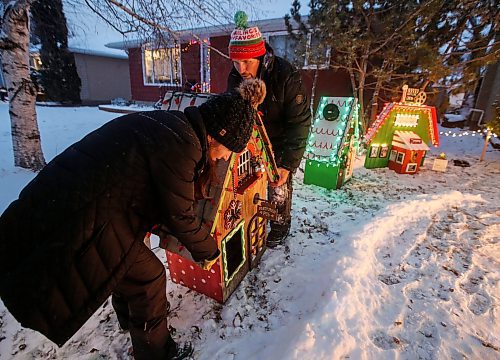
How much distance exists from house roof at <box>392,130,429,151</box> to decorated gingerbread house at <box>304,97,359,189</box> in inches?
58.9

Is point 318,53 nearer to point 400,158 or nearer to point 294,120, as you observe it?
point 400,158

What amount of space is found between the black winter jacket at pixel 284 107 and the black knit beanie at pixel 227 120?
3.51ft

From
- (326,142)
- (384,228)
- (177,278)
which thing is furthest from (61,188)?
(326,142)

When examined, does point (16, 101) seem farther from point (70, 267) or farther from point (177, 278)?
point (70, 267)

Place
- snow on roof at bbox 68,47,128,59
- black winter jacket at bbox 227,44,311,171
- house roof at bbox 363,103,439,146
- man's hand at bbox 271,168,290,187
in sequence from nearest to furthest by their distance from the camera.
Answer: black winter jacket at bbox 227,44,311,171
man's hand at bbox 271,168,290,187
house roof at bbox 363,103,439,146
snow on roof at bbox 68,47,128,59

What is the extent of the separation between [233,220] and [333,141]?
2990 mm

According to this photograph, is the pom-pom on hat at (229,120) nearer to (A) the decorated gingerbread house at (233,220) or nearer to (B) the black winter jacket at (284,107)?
(A) the decorated gingerbread house at (233,220)

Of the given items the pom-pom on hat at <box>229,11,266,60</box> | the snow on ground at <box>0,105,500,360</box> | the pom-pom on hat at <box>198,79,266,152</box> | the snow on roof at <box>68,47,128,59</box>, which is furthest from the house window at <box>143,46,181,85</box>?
the pom-pom on hat at <box>198,79,266,152</box>

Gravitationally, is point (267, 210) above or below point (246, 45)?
below

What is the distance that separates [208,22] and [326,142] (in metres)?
3.57

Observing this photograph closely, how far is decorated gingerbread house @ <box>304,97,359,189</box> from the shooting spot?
4.50m

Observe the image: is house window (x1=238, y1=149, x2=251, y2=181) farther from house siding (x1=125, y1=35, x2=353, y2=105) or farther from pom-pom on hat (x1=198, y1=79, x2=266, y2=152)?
house siding (x1=125, y1=35, x2=353, y2=105)

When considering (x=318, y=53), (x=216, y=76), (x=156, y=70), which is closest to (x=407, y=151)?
(x=318, y=53)

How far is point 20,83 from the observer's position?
171 inches
